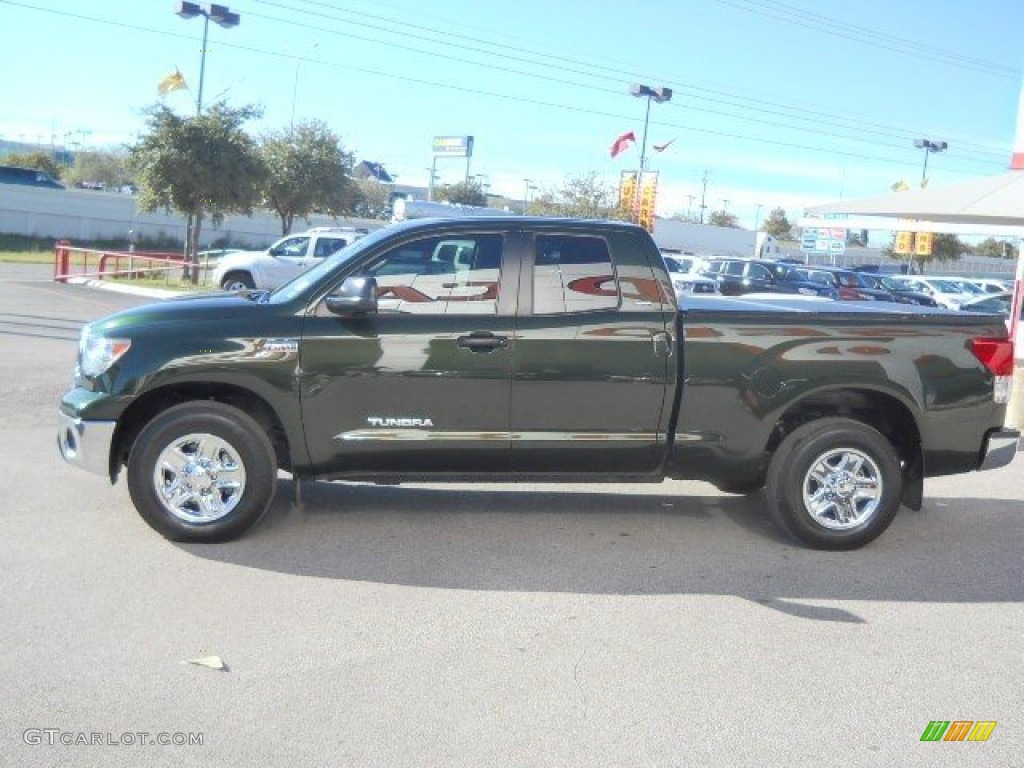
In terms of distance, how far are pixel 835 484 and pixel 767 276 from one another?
27.2 m

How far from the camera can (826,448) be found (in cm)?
693

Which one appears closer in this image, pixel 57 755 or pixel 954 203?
pixel 57 755

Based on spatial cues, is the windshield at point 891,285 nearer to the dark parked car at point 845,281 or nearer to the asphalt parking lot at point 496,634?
the dark parked car at point 845,281

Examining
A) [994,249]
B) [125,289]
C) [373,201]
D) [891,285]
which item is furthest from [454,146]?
[994,249]

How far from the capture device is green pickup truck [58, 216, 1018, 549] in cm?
648

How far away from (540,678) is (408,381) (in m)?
2.25

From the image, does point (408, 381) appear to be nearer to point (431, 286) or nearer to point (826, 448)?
point (431, 286)

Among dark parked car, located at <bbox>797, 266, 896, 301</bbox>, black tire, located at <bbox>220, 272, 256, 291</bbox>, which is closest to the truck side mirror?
black tire, located at <bbox>220, 272, 256, 291</bbox>

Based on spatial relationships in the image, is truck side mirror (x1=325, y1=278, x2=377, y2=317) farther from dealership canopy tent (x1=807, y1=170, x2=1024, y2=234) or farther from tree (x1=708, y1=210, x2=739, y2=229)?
tree (x1=708, y1=210, x2=739, y2=229)

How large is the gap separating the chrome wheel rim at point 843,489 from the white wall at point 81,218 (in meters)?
43.0

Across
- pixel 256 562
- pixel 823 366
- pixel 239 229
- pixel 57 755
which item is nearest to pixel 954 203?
pixel 823 366

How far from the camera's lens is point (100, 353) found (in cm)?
649

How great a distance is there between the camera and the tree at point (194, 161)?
98.6 feet

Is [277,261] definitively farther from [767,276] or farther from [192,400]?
[192,400]
